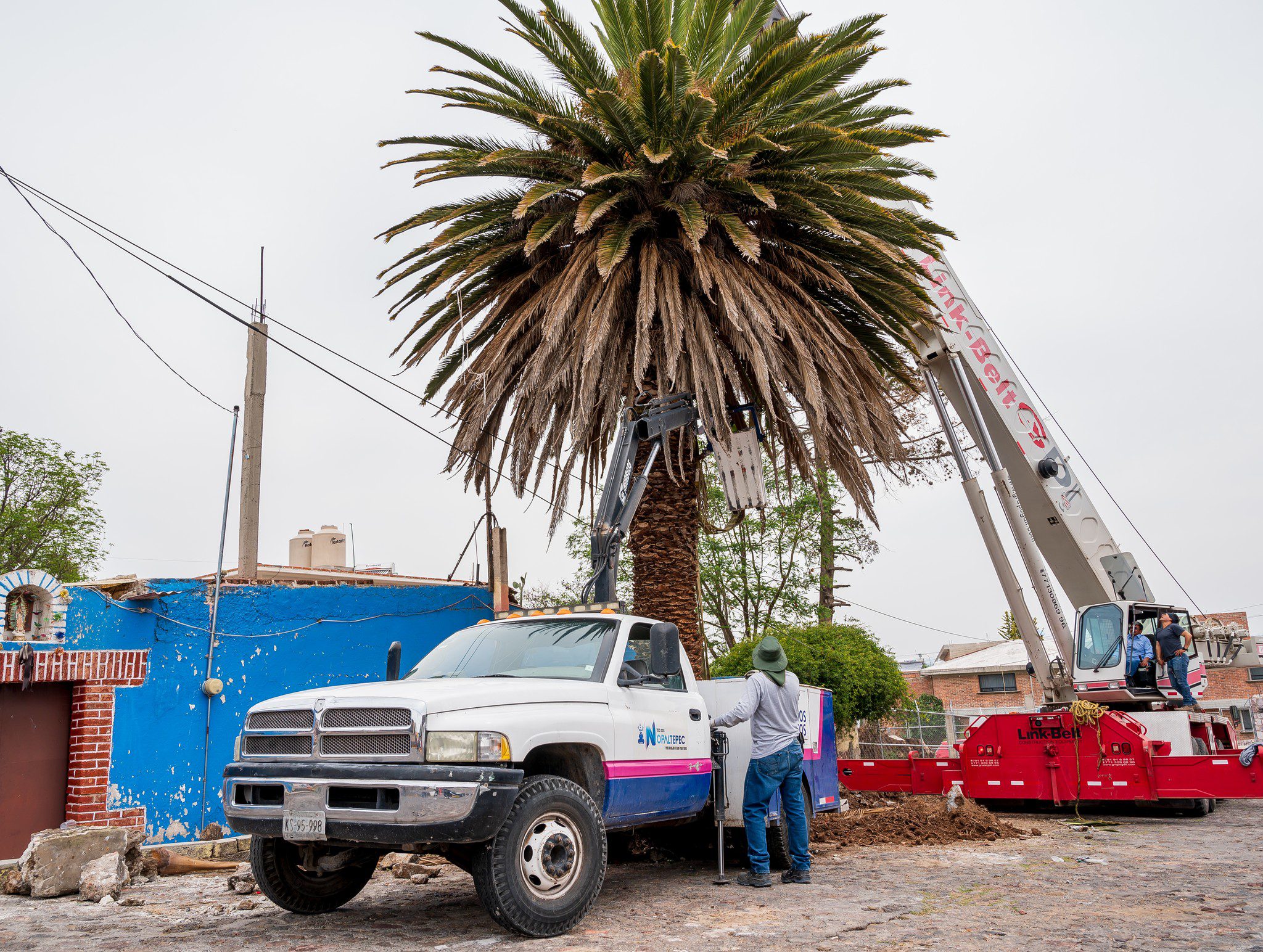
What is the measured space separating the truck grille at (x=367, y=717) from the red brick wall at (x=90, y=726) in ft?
14.6

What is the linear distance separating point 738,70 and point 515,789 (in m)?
9.07

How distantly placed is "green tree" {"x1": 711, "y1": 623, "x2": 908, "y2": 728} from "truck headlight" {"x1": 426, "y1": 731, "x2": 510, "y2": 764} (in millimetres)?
12769

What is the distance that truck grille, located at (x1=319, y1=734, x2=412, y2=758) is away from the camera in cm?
559

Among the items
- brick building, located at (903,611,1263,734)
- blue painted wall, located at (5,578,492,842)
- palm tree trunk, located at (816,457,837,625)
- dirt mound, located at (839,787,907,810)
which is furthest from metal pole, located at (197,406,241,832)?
brick building, located at (903,611,1263,734)

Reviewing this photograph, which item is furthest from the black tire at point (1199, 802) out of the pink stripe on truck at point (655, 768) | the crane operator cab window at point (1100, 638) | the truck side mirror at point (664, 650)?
the truck side mirror at point (664, 650)

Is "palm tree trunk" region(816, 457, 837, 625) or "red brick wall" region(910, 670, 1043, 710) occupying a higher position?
"palm tree trunk" region(816, 457, 837, 625)

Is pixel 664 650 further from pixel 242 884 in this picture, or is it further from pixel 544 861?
pixel 242 884

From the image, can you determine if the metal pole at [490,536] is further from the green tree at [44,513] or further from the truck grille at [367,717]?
the green tree at [44,513]

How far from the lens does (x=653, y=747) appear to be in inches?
270

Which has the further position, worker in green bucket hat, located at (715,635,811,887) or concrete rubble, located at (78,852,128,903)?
worker in green bucket hat, located at (715,635,811,887)

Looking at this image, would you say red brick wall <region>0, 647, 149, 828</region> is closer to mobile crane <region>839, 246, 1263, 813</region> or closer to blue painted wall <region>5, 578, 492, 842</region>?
blue painted wall <region>5, 578, 492, 842</region>

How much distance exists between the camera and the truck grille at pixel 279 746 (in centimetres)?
601

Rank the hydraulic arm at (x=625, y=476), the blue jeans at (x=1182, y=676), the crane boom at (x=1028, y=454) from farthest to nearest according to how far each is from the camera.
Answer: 1. the crane boom at (x=1028, y=454)
2. the blue jeans at (x=1182, y=676)
3. the hydraulic arm at (x=625, y=476)

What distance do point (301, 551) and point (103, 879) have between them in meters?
8.76
